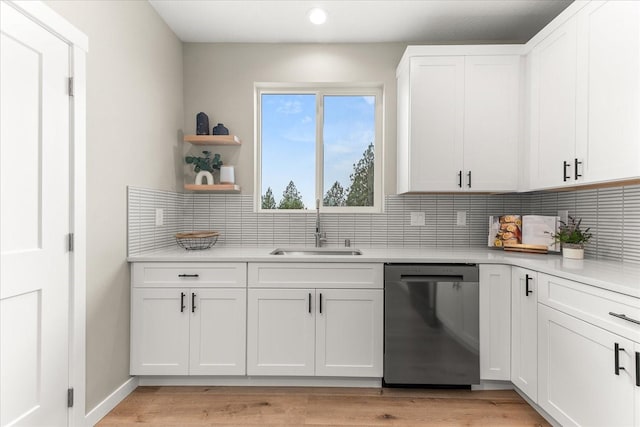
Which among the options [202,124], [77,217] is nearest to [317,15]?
[202,124]

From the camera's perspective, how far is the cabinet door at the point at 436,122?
264 centimetres

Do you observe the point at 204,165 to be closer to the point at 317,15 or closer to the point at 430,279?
the point at 317,15

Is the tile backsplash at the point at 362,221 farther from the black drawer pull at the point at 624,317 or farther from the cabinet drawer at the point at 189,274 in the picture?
the black drawer pull at the point at 624,317

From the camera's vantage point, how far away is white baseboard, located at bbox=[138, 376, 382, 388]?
96.7 inches

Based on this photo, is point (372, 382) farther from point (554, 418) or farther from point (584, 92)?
point (584, 92)

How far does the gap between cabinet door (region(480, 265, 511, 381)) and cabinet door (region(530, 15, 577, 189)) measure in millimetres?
693

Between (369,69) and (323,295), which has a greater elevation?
(369,69)

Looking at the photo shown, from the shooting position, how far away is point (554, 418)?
1.93m

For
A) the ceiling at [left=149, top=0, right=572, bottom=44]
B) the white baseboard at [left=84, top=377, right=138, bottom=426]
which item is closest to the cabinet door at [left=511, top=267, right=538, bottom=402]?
the ceiling at [left=149, top=0, right=572, bottom=44]

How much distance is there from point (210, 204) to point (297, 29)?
158cm

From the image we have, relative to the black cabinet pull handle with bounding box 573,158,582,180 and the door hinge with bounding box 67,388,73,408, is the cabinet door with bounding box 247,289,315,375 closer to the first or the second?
the door hinge with bounding box 67,388,73,408

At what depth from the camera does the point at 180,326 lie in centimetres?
238

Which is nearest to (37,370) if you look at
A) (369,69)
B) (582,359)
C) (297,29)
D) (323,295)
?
(323,295)

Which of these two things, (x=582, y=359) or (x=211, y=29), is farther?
(x=211, y=29)
